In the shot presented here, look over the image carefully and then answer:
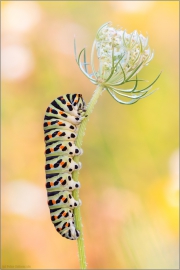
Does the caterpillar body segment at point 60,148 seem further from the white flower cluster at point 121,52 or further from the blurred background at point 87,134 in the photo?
the blurred background at point 87,134

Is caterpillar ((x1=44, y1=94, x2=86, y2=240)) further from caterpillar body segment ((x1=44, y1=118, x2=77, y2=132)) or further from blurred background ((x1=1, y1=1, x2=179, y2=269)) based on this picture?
blurred background ((x1=1, y1=1, x2=179, y2=269))

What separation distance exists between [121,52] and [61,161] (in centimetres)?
21

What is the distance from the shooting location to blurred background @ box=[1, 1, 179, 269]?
7.73 ft

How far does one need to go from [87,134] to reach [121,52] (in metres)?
1.92

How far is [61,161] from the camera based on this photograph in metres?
0.78

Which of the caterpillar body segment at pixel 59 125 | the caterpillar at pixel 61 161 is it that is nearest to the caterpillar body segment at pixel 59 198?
the caterpillar at pixel 61 161

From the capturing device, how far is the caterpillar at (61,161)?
0.78 metres

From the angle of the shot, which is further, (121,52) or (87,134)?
(87,134)

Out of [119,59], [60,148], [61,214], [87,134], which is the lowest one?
[61,214]

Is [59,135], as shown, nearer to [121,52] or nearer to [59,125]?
[59,125]

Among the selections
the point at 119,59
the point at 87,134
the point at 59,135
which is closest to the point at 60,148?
the point at 59,135

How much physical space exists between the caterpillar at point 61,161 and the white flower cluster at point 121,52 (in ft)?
0.29

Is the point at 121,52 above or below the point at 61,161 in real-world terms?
above

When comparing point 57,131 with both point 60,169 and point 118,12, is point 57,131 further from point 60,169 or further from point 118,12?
point 118,12
